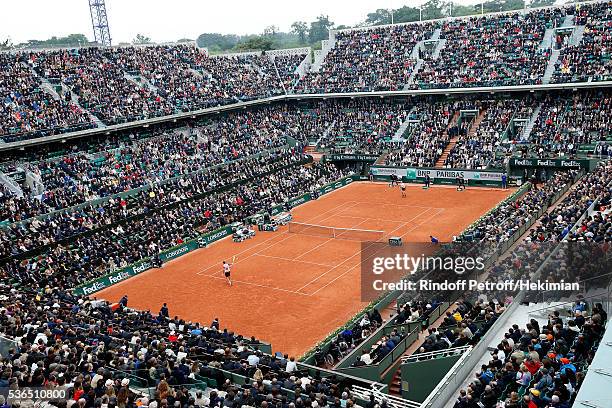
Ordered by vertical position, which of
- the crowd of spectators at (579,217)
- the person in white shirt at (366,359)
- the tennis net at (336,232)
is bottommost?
the tennis net at (336,232)

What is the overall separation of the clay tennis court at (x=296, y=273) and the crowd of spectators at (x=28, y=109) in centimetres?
1694

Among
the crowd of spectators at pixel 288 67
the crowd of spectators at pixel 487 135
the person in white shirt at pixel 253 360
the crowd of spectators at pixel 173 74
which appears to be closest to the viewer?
the person in white shirt at pixel 253 360

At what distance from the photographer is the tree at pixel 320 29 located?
145125mm

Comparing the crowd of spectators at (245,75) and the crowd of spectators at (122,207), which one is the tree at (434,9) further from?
the crowd of spectators at (122,207)

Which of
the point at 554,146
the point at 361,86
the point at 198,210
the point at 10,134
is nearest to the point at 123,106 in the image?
the point at 10,134

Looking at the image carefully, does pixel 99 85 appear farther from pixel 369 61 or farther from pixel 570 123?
pixel 570 123

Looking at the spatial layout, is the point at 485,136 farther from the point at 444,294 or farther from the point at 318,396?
the point at 318,396

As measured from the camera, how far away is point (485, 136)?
5434 cm

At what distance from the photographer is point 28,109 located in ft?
156

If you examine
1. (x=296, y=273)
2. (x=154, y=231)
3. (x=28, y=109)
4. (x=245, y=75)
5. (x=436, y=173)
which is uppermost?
(x=245, y=75)

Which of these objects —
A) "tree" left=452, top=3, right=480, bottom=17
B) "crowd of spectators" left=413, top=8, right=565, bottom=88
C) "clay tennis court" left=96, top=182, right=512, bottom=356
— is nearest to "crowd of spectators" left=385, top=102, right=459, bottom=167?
"crowd of spectators" left=413, top=8, right=565, bottom=88

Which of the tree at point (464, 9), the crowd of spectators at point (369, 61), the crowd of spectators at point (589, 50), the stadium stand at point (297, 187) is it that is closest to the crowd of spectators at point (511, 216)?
the stadium stand at point (297, 187)

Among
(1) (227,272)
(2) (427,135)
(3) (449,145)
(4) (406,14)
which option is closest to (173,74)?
(2) (427,135)

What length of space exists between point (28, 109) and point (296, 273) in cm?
2819
